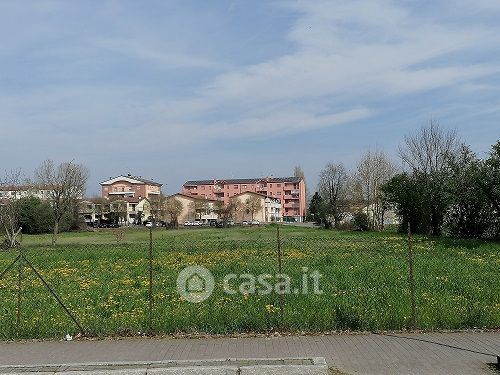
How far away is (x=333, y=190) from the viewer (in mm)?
82188

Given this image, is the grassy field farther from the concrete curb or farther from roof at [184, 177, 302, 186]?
roof at [184, 177, 302, 186]

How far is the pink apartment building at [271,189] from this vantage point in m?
131

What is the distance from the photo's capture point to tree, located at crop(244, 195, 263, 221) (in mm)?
94250

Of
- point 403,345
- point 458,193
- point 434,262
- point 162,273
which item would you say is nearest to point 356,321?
point 403,345

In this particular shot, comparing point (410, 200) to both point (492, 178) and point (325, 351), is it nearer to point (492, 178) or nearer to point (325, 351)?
point (492, 178)

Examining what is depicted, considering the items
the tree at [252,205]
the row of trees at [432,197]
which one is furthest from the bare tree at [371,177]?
the tree at [252,205]

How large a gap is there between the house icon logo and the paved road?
3312mm

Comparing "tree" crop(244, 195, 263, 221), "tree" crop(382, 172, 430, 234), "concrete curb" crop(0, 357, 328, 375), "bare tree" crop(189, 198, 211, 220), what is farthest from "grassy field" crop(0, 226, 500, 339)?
"bare tree" crop(189, 198, 211, 220)

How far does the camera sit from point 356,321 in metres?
8.76

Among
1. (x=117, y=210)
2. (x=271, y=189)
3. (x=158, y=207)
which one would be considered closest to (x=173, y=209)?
(x=158, y=207)

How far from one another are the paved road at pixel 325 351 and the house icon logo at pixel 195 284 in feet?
10.9

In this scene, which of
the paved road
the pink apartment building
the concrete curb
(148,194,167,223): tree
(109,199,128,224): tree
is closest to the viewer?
the concrete curb

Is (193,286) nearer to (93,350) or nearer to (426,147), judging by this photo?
(93,350)

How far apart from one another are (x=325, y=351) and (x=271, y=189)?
12587cm
